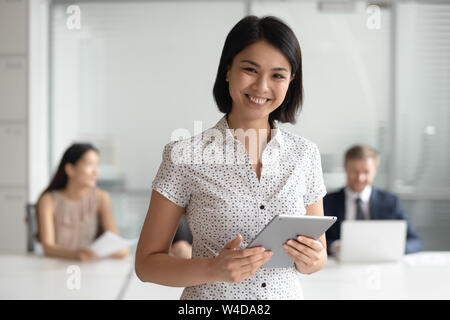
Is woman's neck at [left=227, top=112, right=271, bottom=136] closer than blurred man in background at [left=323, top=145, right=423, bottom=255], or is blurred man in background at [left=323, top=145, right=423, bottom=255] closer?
woman's neck at [left=227, top=112, right=271, bottom=136]

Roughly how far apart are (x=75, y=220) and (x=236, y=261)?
87.3 inches

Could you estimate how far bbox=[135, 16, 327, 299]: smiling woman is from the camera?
1.24 m

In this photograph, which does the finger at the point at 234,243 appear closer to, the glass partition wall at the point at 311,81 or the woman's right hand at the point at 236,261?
the woman's right hand at the point at 236,261

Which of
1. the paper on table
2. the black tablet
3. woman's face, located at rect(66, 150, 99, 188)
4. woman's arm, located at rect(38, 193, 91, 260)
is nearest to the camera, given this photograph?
the black tablet

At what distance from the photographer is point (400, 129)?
15.5 feet

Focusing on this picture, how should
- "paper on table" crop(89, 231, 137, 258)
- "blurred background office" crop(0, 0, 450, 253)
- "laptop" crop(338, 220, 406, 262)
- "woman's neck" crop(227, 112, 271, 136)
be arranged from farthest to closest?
"blurred background office" crop(0, 0, 450, 253) → "paper on table" crop(89, 231, 137, 258) → "laptop" crop(338, 220, 406, 262) → "woman's neck" crop(227, 112, 271, 136)

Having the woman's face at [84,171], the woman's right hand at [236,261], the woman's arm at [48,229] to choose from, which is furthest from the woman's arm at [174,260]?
the woman's face at [84,171]

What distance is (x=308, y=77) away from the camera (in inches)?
181

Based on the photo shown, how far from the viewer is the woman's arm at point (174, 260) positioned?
1.18 metres

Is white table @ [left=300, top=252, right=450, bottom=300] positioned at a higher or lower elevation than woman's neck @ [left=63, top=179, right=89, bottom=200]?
lower

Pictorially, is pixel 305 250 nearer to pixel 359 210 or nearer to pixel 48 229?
pixel 359 210

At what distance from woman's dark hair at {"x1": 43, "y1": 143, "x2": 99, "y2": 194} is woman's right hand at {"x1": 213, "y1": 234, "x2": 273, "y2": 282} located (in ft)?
7.01

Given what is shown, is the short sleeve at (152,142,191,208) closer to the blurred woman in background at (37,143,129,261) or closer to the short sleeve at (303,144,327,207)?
the short sleeve at (303,144,327,207)

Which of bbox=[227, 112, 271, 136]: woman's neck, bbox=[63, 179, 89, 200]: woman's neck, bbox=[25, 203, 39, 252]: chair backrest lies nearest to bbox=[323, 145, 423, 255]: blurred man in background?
bbox=[63, 179, 89, 200]: woman's neck
